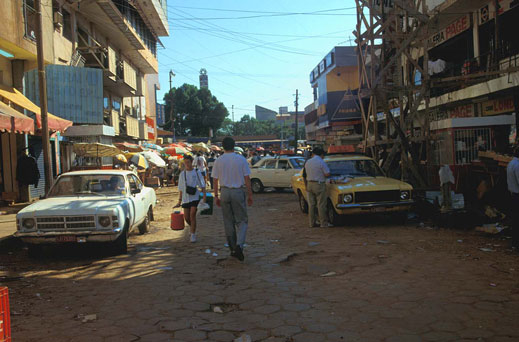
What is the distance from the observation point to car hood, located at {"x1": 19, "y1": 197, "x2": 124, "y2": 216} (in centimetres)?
724

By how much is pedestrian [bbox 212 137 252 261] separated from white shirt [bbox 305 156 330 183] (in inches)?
127

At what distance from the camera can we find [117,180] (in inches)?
345

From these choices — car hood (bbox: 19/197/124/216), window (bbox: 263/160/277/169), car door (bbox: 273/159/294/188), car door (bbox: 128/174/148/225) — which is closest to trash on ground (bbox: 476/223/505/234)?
car door (bbox: 128/174/148/225)

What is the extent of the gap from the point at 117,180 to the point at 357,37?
29.9 feet

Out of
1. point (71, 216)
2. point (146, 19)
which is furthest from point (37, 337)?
point (146, 19)

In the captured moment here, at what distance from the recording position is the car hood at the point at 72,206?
7.24 metres

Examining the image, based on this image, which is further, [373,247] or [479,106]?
[479,106]

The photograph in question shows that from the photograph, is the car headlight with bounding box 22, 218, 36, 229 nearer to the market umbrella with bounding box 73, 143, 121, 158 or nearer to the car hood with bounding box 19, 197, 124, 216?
the car hood with bounding box 19, 197, 124, 216

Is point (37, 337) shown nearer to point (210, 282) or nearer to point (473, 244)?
point (210, 282)

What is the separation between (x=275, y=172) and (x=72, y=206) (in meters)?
13.1

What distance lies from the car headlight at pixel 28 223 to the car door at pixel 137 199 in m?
1.75

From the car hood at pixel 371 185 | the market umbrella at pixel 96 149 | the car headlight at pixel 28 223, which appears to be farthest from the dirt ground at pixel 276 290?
the market umbrella at pixel 96 149

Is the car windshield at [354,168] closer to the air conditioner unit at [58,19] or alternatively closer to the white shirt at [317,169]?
the white shirt at [317,169]

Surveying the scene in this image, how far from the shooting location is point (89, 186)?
8578 millimetres
